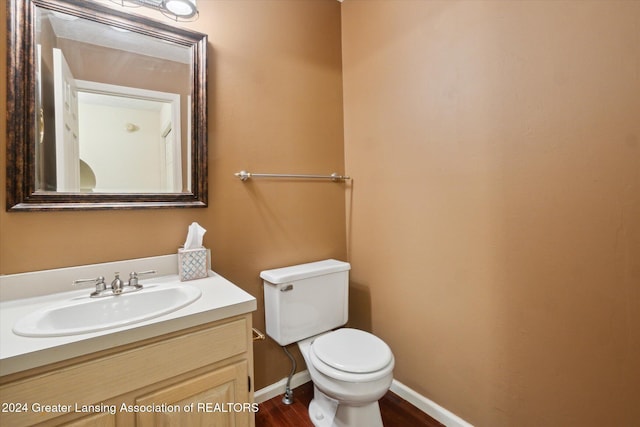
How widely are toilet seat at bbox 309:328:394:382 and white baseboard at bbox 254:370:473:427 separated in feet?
1.54

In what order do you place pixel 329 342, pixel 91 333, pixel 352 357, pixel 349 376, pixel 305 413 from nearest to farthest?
pixel 91 333, pixel 349 376, pixel 352 357, pixel 329 342, pixel 305 413

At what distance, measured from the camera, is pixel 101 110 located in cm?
121

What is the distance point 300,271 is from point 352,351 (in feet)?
1.57

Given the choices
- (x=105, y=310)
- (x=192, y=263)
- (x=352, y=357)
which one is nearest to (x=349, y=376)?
(x=352, y=357)

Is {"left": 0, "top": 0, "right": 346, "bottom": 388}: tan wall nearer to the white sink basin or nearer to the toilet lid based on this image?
the white sink basin

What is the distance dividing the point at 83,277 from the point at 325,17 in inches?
78.0

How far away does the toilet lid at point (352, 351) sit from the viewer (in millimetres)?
1213

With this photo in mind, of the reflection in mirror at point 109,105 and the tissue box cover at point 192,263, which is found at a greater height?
the reflection in mirror at point 109,105

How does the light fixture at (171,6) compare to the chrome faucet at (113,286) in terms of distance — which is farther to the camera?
the light fixture at (171,6)

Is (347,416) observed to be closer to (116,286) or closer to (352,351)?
(352,351)

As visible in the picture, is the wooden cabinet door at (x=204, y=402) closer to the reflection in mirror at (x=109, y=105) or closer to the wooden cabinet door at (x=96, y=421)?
the wooden cabinet door at (x=96, y=421)

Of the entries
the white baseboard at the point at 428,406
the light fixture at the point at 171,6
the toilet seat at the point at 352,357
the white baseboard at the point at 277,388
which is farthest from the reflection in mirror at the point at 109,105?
the white baseboard at the point at 428,406

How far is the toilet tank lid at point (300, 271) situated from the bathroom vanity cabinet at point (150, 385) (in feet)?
1.48

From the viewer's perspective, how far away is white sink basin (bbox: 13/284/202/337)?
83 centimetres
